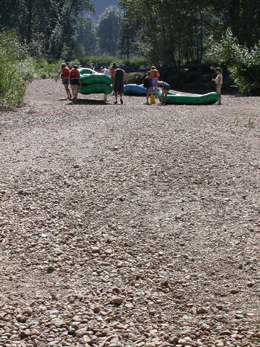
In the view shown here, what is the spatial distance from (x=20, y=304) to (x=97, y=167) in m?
3.73

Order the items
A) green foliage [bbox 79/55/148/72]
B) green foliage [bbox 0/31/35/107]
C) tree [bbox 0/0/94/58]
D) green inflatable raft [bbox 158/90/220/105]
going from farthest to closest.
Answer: green foliage [bbox 79/55/148/72] → tree [bbox 0/0/94/58] → green inflatable raft [bbox 158/90/220/105] → green foliage [bbox 0/31/35/107]

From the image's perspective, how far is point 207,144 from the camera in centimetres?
816

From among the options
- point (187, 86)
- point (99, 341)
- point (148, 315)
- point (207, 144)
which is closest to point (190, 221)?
point (148, 315)

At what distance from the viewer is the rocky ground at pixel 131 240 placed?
3.25 metres

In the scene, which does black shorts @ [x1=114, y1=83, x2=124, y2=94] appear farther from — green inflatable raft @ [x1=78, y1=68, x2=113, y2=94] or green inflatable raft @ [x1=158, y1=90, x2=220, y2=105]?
green inflatable raft @ [x1=158, y1=90, x2=220, y2=105]

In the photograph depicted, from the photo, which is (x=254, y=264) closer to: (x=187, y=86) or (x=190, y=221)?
(x=190, y=221)

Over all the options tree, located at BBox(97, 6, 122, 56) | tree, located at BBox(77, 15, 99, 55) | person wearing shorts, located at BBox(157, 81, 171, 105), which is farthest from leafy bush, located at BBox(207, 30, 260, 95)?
tree, located at BBox(97, 6, 122, 56)

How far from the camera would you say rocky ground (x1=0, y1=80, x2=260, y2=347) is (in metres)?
3.25

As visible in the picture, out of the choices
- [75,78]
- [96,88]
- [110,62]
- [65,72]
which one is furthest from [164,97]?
[110,62]

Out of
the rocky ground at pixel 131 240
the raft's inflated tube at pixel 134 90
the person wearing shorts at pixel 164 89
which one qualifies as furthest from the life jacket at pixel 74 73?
the rocky ground at pixel 131 240

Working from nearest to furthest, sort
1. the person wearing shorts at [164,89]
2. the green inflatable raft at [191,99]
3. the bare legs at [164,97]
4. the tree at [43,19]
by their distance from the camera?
the person wearing shorts at [164,89]
the bare legs at [164,97]
the green inflatable raft at [191,99]
the tree at [43,19]

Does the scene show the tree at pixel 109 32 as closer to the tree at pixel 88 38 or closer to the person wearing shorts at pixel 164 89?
the tree at pixel 88 38

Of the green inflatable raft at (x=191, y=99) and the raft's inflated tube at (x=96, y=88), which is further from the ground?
the raft's inflated tube at (x=96, y=88)

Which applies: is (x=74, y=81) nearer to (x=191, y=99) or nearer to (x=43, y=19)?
(x=191, y=99)
